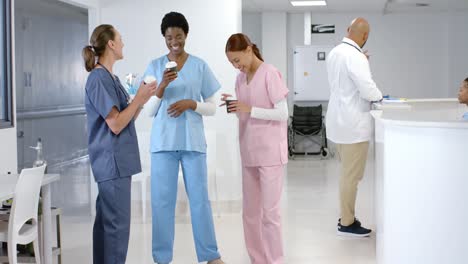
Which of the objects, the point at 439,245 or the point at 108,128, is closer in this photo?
the point at 439,245

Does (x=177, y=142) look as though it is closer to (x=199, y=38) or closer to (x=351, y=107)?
(x=351, y=107)

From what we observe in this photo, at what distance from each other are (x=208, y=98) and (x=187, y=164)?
0.44m

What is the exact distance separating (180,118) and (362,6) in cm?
749

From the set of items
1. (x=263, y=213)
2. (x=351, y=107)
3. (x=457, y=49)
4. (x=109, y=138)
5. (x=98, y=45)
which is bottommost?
(x=263, y=213)

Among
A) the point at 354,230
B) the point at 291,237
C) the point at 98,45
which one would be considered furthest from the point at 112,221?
the point at 354,230

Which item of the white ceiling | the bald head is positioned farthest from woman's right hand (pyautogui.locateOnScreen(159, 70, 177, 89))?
the white ceiling

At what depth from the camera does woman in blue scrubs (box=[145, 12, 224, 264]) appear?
413cm

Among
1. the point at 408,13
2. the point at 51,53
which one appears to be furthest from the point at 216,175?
the point at 408,13

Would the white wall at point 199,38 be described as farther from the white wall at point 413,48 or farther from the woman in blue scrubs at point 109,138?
the white wall at point 413,48

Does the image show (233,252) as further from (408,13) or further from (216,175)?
(408,13)

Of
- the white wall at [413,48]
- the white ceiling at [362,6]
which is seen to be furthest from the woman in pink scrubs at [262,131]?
the white wall at [413,48]

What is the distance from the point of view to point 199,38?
244 inches

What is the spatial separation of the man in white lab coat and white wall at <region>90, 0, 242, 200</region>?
4.06 feet

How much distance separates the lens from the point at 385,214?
133 inches
